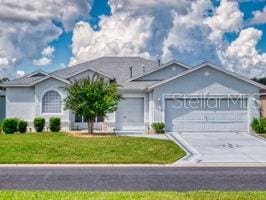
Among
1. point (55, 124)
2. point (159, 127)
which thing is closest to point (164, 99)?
point (159, 127)

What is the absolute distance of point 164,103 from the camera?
2997cm

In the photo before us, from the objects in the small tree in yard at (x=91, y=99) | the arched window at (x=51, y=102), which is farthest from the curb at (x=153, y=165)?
the arched window at (x=51, y=102)

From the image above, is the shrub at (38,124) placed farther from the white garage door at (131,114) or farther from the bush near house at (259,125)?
the bush near house at (259,125)

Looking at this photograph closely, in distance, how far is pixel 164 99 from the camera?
30000 mm

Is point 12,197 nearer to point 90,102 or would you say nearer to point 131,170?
point 131,170

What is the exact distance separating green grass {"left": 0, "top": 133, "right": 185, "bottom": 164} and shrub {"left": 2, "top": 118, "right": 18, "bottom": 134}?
6.25m

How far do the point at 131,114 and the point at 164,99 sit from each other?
3.12 meters

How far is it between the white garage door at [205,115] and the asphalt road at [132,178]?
13.1m

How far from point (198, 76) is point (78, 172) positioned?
637 inches

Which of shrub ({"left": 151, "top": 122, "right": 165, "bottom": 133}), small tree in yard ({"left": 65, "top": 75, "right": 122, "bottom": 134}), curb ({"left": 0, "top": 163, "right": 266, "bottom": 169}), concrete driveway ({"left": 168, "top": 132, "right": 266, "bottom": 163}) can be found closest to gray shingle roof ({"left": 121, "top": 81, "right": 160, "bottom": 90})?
shrub ({"left": 151, "top": 122, "right": 165, "bottom": 133})

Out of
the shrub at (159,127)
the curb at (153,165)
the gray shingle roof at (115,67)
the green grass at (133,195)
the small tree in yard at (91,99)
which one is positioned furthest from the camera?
the gray shingle roof at (115,67)

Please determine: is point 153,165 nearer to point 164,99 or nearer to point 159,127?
point 159,127

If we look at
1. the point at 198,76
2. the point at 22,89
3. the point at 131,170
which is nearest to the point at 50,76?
the point at 22,89

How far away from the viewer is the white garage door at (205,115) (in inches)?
1180
